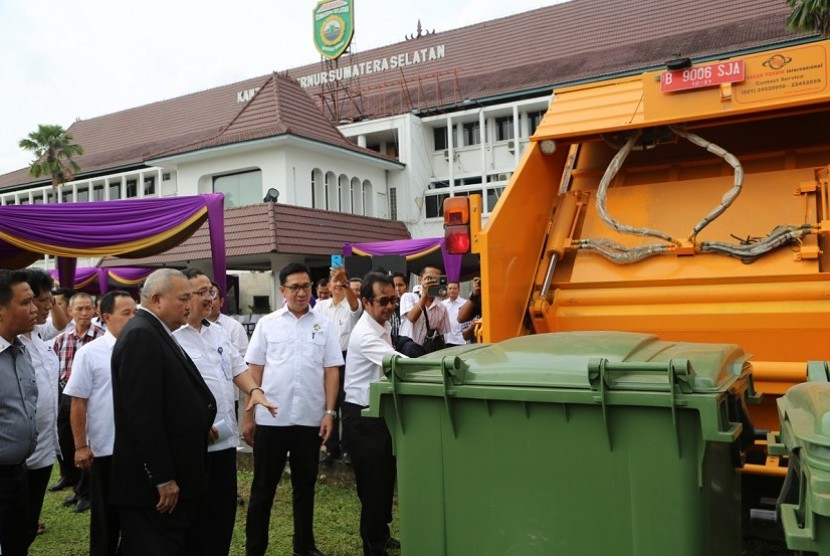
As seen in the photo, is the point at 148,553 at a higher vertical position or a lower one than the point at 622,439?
lower

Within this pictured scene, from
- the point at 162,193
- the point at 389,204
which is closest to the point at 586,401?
the point at 389,204

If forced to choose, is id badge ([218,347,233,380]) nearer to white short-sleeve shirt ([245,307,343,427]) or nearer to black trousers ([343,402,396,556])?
white short-sleeve shirt ([245,307,343,427])

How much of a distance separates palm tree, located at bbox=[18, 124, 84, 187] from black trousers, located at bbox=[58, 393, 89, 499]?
95.5ft

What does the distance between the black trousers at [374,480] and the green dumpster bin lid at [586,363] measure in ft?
4.58

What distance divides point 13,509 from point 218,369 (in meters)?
1.21

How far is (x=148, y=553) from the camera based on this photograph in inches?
121

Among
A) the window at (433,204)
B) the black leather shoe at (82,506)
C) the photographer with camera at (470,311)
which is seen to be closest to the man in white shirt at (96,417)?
the black leather shoe at (82,506)

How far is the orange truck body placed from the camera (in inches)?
150

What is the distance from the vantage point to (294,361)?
455cm

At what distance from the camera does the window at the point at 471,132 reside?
1046 inches

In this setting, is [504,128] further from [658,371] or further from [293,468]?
[658,371]

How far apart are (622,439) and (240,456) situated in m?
5.11

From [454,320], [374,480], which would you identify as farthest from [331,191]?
[374,480]

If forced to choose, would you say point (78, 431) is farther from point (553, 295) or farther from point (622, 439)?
point (622, 439)
